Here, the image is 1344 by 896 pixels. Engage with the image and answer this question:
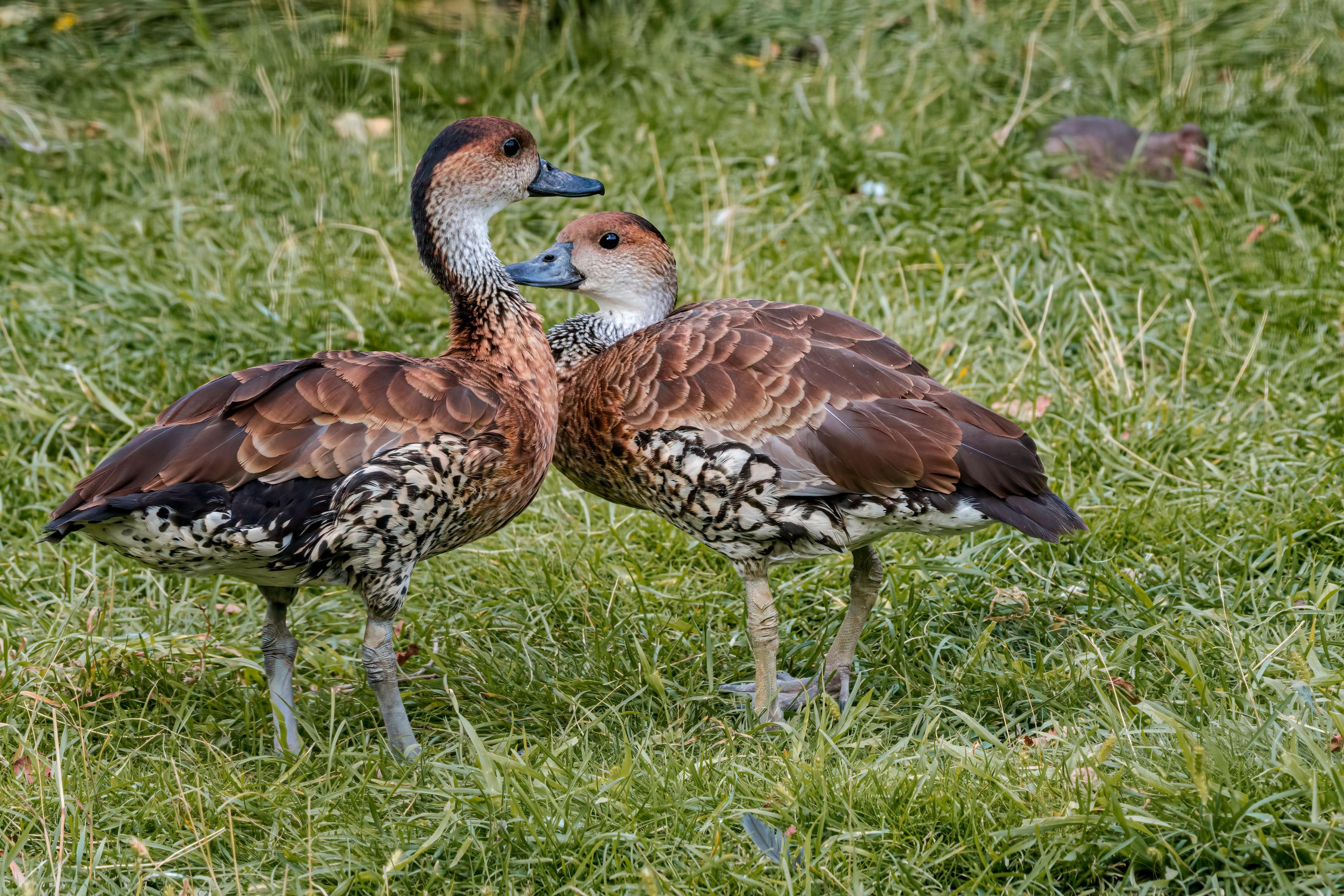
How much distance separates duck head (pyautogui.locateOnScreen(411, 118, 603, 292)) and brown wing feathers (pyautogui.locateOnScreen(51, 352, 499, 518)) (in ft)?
1.76

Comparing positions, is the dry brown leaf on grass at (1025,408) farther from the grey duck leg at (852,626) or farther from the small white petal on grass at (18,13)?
the small white petal on grass at (18,13)

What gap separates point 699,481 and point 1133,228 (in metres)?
3.29

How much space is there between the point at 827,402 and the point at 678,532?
1.15 m

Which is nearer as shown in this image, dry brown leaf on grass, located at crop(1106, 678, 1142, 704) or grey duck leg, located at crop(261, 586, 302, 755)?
dry brown leaf on grass, located at crop(1106, 678, 1142, 704)

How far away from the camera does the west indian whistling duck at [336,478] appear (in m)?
3.44

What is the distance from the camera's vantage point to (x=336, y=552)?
11.6ft

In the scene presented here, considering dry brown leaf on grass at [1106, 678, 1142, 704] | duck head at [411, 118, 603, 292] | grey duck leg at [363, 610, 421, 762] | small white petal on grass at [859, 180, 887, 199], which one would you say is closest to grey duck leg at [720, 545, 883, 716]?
dry brown leaf on grass at [1106, 678, 1142, 704]

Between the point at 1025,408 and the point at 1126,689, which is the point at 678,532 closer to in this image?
the point at 1025,408

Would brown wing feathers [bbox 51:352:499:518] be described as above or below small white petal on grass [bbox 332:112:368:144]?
above

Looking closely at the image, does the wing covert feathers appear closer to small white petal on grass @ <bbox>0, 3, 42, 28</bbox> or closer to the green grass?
the green grass

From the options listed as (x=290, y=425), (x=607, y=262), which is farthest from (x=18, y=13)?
(x=290, y=425)

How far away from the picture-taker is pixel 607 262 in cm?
463

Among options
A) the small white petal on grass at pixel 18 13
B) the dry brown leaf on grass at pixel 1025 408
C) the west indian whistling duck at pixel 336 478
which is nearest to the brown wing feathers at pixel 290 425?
the west indian whistling duck at pixel 336 478

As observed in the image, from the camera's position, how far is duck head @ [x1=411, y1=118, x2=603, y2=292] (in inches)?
161
